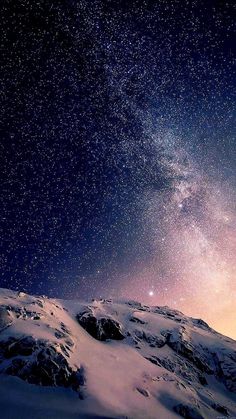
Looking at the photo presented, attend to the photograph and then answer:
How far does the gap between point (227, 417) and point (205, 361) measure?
12854mm

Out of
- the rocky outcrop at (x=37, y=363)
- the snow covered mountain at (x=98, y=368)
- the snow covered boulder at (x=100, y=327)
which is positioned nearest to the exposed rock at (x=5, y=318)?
the snow covered mountain at (x=98, y=368)

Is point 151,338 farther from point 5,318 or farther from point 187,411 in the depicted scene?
point 5,318

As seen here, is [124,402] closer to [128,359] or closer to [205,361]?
[128,359]

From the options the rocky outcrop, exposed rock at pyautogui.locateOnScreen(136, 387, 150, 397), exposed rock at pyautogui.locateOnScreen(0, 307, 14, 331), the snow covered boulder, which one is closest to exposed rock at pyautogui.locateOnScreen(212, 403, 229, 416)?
exposed rock at pyautogui.locateOnScreen(136, 387, 150, 397)

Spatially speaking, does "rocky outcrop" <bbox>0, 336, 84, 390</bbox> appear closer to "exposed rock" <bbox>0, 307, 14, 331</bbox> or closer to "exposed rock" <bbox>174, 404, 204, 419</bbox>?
"exposed rock" <bbox>0, 307, 14, 331</bbox>

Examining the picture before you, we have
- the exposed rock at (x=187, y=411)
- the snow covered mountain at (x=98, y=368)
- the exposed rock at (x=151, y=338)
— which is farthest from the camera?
the exposed rock at (x=151, y=338)

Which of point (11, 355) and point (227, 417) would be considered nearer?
point (11, 355)

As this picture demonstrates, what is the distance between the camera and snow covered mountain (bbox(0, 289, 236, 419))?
15617 millimetres

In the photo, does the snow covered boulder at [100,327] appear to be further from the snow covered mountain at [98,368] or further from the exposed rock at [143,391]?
the exposed rock at [143,391]

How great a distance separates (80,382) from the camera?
17.6m

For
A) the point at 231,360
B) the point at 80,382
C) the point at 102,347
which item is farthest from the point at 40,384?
the point at 231,360

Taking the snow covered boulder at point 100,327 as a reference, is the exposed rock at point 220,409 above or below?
below

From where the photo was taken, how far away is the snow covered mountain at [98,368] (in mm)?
15617

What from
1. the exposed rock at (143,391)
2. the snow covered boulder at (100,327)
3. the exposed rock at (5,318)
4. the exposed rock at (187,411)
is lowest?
the exposed rock at (187,411)
